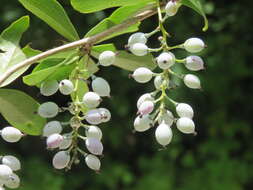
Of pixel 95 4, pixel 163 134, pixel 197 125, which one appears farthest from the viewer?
pixel 197 125

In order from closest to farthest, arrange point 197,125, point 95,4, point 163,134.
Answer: point 163,134
point 95,4
point 197,125

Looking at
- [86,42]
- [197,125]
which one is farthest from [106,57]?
[197,125]

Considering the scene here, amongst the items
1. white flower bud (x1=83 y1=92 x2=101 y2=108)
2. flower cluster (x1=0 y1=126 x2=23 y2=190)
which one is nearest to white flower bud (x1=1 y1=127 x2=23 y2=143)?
flower cluster (x1=0 y1=126 x2=23 y2=190)

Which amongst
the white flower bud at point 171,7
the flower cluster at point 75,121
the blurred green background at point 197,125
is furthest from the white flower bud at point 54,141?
the blurred green background at point 197,125

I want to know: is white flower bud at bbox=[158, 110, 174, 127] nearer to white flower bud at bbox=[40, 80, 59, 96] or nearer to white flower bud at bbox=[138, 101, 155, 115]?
white flower bud at bbox=[138, 101, 155, 115]

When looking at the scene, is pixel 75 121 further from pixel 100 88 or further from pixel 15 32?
pixel 15 32

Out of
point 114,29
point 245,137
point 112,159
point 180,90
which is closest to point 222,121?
point 245,137

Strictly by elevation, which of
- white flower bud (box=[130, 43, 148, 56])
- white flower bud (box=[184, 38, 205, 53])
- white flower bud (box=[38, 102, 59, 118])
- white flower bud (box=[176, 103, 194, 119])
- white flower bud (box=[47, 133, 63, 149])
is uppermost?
white flower bud (box=[130, 43, 148, 56])
